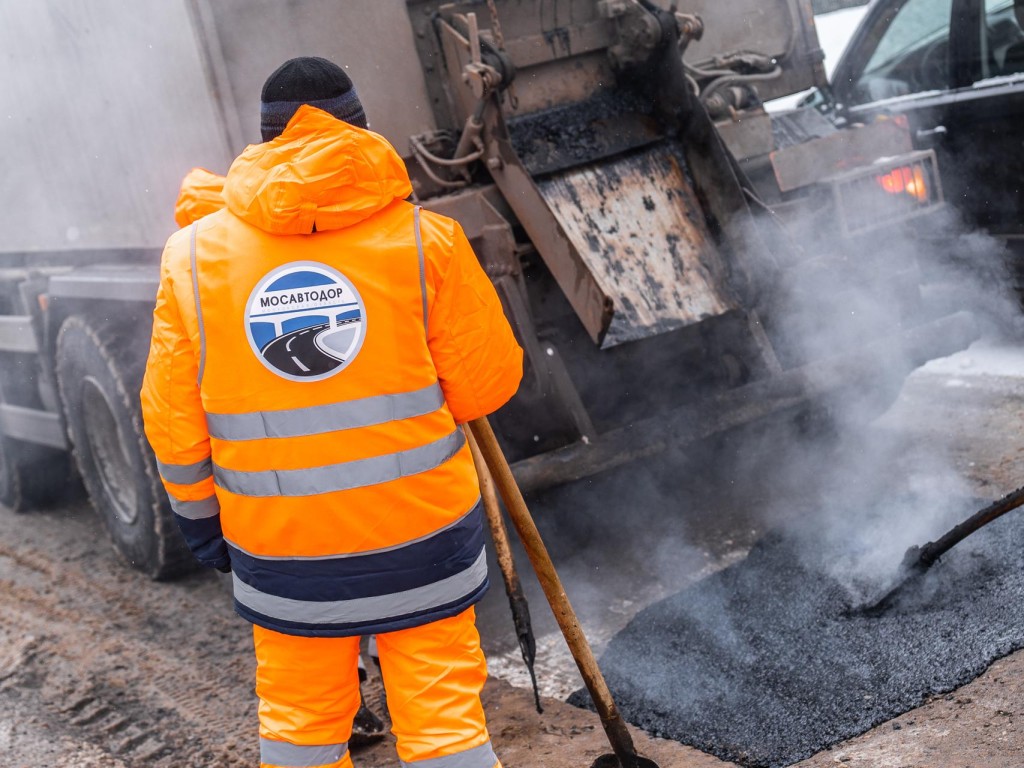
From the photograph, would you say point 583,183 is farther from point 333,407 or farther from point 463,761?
point 463,761

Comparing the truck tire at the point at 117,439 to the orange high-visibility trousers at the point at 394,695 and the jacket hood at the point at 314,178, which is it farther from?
the jacket hood at the point at 314,178

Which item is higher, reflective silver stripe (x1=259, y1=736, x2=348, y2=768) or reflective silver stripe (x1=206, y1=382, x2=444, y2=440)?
reflective silver stripe (x1=206, y1=382, x2=444, y2=440)

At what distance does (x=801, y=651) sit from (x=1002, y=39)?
129 inches

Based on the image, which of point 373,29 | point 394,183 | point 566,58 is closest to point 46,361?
point 373,29

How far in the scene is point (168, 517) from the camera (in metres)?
4.64

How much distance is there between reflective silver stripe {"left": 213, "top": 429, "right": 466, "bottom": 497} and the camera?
83.5 inches

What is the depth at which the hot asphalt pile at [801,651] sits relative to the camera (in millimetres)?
2754

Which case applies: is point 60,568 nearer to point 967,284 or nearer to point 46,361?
point 46,361

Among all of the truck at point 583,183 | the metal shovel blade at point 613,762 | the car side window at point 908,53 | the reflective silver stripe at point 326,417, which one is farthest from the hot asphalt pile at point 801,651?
the car side window at point 908,53

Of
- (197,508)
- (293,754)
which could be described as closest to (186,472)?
(197,508)

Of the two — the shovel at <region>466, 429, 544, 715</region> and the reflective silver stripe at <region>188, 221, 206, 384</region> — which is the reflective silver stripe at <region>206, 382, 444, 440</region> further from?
the shovel at <region>466, 429, 544, 715</region>

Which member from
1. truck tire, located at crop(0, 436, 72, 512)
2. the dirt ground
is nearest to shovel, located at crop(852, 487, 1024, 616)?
the dirt ground

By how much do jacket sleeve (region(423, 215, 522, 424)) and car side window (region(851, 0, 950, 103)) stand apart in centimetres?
393

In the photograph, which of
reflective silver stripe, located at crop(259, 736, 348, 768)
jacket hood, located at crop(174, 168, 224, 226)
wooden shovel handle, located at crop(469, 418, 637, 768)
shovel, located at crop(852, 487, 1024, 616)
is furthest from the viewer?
shovel, located at crop(852, 487, 1024, 616)
